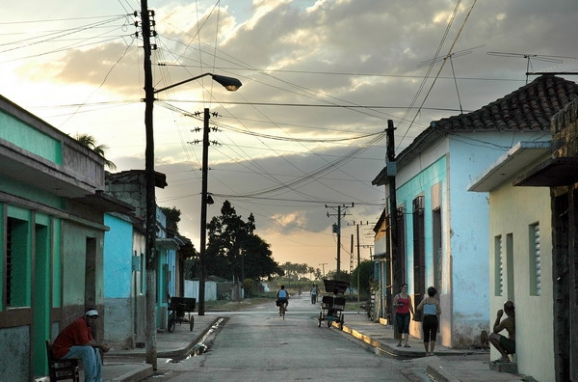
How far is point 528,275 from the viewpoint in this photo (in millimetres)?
17938

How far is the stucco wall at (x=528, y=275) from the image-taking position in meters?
16.5

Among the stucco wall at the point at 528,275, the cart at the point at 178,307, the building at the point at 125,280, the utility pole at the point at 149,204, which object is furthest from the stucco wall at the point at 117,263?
the stucco wall at the point at 528,275

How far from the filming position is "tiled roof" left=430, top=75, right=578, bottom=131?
29156mm

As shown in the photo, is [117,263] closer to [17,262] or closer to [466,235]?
[466,235]

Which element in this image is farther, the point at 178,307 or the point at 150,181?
the point at 178,307

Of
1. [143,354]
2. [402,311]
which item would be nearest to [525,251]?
[402,311]

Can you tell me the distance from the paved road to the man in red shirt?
3.79 metres

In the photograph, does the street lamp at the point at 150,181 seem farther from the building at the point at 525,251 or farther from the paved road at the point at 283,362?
the building at the point at 525,251

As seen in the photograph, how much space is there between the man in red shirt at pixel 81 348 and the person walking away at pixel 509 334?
24.8ft

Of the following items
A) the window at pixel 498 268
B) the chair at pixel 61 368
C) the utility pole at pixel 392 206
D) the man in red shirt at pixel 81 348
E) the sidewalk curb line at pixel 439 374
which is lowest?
the sidewalk curb line at pixel 439 374

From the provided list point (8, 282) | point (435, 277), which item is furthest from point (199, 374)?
point (435, 277)

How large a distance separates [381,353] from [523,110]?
27.2ft

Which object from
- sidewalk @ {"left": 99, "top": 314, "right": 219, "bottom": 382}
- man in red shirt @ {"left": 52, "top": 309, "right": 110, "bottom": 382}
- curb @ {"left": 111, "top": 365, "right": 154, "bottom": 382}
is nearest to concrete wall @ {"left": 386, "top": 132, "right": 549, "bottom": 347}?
sidewalk @ {"left": 99, "top": 314, "right": 219, "bottom": 382}

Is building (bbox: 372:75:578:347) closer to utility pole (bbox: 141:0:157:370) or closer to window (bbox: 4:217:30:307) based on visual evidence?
utility pole (bbox: 141:0:157:370)
